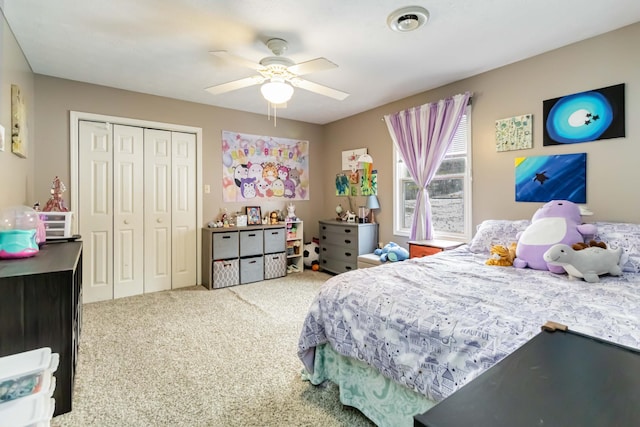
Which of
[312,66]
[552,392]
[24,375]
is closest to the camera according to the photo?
[552,392]

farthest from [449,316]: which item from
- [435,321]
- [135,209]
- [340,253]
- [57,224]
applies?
[135,209]

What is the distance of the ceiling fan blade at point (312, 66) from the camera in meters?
2.24

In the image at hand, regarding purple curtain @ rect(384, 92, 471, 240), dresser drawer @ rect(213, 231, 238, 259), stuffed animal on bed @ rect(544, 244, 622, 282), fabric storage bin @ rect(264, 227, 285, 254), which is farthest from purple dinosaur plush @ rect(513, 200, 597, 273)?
dresser drawer @ rect(213, 231, 238, 259)

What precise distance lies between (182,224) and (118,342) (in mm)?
1802

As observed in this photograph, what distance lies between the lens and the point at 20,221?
2160 millimetres

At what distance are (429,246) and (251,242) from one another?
228 centimetres

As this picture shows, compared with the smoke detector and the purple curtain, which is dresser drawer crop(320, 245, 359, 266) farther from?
the smoke detector

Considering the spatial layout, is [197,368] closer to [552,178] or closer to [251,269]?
[251,269]

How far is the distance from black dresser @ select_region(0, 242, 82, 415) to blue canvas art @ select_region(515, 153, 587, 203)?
3450 millimetres

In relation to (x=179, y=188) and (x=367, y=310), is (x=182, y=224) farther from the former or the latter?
(x=367, y=310)

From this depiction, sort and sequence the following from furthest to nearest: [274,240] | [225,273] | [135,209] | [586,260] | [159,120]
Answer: [274,240] < [225,273] < [159,120] < [135,209] < [586,260]

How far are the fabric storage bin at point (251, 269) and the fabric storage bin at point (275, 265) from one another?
0.08 m

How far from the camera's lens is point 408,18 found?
7.14ft

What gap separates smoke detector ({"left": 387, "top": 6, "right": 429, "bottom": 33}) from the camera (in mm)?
2109
